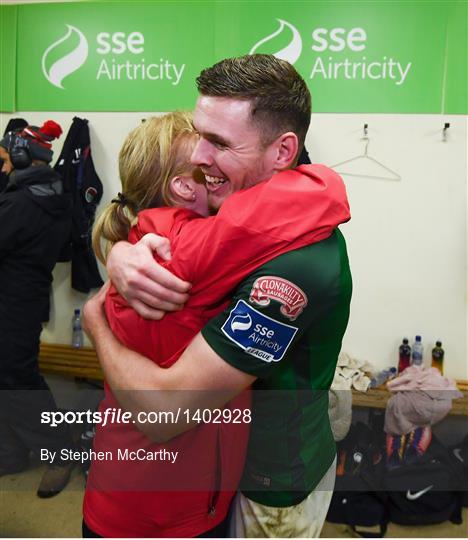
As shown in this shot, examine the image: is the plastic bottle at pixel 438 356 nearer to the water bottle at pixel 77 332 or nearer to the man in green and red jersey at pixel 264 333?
the man in green and red jersey at pixel 264 333

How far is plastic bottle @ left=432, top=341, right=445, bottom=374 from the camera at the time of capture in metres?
2.77

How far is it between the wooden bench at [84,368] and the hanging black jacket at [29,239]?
0.49 meters

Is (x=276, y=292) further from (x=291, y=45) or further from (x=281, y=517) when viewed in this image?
(x=291, y=45)

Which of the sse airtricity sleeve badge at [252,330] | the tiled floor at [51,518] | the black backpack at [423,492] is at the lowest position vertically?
the tiled floor at [51,518]

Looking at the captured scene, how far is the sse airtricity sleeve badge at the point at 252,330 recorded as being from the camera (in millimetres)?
794

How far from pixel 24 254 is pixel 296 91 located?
77.2 inches

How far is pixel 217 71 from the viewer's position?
3.03 ft

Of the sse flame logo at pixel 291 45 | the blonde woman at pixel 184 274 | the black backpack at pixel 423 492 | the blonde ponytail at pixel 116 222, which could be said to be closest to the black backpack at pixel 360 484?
the black backpack at pixel 423 492

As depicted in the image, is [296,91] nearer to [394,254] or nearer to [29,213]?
[29,213]

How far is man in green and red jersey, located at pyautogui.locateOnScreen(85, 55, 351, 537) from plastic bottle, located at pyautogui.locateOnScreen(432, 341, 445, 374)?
6.19 feet

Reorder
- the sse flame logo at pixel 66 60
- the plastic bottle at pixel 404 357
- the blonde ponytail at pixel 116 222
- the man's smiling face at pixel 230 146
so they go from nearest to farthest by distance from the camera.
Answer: the man's smiling face at pixel 230 146 → the blonde ponytail at pixel 116 222 → the plastic bottle at pixel 404 357 → the sse flame logo at pixel 66 60

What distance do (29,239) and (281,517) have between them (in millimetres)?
1945

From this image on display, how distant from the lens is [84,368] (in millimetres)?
2916

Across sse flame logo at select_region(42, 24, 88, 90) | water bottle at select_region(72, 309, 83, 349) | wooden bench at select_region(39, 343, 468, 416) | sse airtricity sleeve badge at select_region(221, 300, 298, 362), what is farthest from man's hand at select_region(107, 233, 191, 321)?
sse flame logo at select_region(42, 24, 88, 90)
